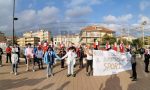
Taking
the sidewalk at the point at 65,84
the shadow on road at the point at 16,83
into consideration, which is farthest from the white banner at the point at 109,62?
the shadow on road at the point at 16,83

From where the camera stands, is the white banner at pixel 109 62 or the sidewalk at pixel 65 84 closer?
the sidewalk at pixel 65 84

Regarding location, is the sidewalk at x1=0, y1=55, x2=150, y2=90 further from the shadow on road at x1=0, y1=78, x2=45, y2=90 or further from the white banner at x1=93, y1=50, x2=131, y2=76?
the white banner at x1=93, y1=50, x2=131, y2=76

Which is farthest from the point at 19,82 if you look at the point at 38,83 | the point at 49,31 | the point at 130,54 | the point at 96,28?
the point at 96,28

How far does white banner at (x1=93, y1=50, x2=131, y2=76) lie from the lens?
15062mm

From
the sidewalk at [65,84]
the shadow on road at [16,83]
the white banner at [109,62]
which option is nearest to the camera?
the sidewalk at [65,84]

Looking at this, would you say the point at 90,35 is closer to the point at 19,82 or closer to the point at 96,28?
the point at 96,28

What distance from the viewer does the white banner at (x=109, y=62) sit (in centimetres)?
1506

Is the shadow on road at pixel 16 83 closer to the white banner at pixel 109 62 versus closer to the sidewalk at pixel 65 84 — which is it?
the sidewalk at pixel 65 84

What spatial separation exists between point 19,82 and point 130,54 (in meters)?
6.21

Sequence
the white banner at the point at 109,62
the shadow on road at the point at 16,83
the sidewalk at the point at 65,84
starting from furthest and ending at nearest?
the white banner at the point at 109,62, the shadow on road at the point at 16,83, the sidewalk at the point at 65,84

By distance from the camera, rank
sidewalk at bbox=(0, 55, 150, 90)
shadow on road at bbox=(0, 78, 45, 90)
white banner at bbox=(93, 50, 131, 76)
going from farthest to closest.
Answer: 1. white banner at bbox=(93, 50, 131, 76)
2. shadow on road at bbox=(0, 78, 45, 90)
3. sidewalk at bbox=(0, 55, 150, 90)

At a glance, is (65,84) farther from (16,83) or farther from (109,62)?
(109,62)

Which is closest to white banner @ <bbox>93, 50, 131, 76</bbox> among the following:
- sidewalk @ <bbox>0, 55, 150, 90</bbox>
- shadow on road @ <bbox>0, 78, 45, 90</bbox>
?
sidewalk @ <bbox>0, 55, 150, 90</bbox>

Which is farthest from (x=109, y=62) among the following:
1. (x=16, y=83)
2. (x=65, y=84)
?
(x=16, y=83)
